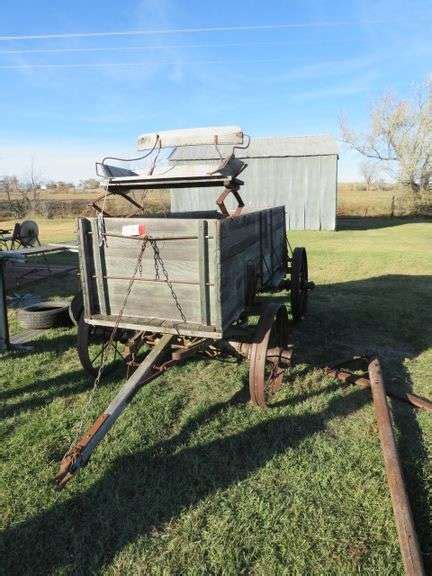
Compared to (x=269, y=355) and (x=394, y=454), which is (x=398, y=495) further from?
(x=269, y=355)

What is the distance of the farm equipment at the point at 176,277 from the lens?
3.49 metres

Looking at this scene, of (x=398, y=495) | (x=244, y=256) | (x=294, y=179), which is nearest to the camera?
(x=398, y=495)

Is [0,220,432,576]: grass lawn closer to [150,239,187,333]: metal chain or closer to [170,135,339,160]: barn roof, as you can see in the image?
[150,239,187,333]: metal chain

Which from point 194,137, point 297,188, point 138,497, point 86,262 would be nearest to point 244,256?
point 194,137

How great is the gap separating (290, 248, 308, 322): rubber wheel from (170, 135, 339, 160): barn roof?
550 inches

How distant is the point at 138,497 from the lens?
2.98 metres

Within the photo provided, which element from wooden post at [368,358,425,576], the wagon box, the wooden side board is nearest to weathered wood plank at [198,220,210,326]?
the wagon box

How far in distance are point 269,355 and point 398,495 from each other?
187 centimetres

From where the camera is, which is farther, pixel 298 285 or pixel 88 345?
pixel 298 285

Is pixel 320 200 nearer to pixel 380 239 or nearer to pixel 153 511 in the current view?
pixel 380 239

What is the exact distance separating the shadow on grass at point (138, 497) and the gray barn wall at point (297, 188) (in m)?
17.2

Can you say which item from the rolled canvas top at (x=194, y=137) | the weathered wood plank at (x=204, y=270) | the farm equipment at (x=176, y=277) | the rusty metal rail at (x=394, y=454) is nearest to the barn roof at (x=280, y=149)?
the rolled canvas top at (x=194, y=137)

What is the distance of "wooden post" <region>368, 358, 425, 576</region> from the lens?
88.0 inches

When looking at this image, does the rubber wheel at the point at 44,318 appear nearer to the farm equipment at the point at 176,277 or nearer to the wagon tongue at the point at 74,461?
the farm equipment at the point at 176,277
